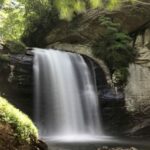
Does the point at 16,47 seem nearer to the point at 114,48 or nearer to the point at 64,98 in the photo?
the point at 64,98

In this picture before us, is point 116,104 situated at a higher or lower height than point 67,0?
lower

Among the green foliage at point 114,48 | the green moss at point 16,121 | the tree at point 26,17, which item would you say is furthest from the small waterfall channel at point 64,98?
the green moss at point 16,121

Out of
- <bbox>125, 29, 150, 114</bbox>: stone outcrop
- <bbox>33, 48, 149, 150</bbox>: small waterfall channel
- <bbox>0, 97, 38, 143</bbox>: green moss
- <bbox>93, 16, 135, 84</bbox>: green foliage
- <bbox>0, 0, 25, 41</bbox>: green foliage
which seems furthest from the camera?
<bbox>0, 0, 25, 41</bbox>: green foliage

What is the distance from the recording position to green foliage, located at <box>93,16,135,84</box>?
822 inches

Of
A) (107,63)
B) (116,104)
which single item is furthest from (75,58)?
(116,104)

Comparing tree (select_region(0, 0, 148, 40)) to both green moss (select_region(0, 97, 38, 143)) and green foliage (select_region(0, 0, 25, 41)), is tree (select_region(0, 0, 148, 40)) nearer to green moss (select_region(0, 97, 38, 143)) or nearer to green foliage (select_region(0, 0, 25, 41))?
green foliage (select_region(0, 0, 25, 41))

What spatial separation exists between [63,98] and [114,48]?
13.2 ft

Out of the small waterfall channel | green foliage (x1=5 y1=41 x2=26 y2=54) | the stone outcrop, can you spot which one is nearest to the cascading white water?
the small waterfall channel

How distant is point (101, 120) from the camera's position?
19.9 m

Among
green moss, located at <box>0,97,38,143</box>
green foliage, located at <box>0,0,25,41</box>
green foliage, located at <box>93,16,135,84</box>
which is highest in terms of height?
green foliage, located at <box>0,0,25,41</box>

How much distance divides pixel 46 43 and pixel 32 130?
55.7 ft

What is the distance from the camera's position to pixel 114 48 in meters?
21.1

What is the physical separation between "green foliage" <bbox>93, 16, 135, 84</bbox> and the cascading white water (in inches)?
53.2

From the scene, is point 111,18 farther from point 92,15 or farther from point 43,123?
point 43,123
